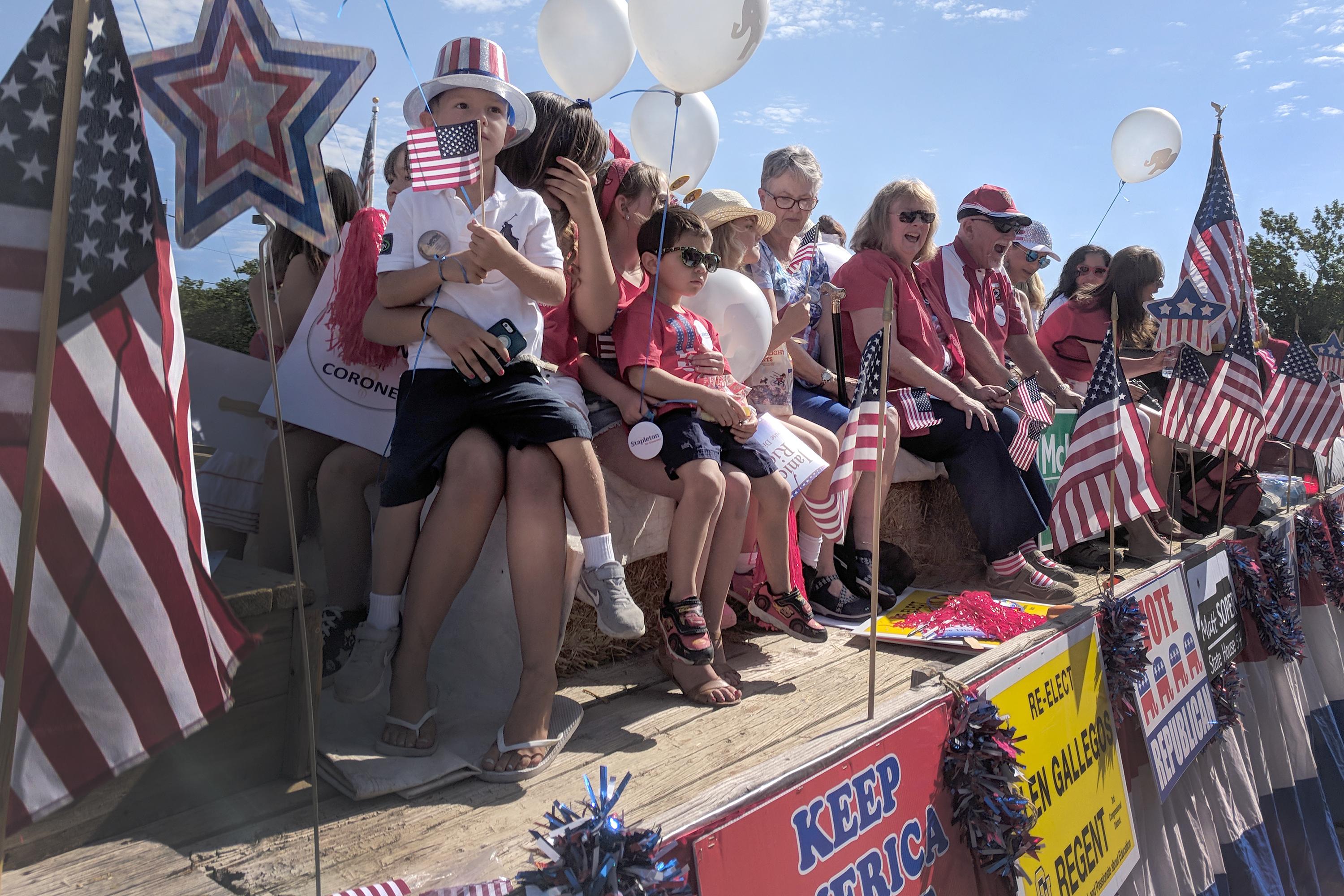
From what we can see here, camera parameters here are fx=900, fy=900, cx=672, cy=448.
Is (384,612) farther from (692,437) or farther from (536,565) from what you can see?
(692,437)

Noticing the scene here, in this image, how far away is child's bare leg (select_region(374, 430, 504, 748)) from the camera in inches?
82.2

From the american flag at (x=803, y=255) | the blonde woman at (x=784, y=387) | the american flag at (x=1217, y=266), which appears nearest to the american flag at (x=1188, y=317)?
the american flag at (x=1217, y=266)

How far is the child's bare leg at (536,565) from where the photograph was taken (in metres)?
2.09

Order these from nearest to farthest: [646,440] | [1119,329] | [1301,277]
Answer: [646,440] < [1119,329] < [1301,277]

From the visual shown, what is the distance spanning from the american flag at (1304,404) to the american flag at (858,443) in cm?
443

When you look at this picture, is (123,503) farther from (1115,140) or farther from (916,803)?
(1115,140)

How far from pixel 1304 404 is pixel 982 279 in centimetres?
307

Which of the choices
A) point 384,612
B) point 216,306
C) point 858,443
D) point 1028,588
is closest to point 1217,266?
point 1028,588

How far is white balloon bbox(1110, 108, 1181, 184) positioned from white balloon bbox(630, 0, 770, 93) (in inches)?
199

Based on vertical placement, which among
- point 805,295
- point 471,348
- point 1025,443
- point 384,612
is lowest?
point 1025,443

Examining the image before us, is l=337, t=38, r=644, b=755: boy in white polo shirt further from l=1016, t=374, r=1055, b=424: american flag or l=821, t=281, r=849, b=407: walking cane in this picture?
l=1016, t=374, r=1055, b=424: american flag

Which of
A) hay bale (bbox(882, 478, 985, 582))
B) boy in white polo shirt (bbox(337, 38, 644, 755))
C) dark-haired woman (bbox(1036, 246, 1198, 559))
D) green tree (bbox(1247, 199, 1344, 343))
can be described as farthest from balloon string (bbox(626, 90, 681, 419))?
green tree (bbox(1247, 199, 1344, 343))

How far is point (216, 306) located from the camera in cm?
146

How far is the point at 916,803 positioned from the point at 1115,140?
684cm
